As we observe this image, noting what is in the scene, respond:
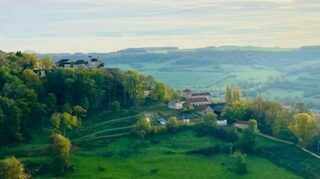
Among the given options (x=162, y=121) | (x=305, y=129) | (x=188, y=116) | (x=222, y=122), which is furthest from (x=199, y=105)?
(x=305, y=129)

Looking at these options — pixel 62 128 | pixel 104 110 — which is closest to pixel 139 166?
pixel 62 128

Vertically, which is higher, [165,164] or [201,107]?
[201,107]

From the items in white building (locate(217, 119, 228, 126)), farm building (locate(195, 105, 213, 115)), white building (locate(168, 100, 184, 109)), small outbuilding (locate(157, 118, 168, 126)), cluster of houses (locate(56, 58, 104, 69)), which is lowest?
white building (locate(217, 119, 228, 126))

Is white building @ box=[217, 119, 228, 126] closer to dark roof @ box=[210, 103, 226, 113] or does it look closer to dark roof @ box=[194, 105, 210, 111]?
dark roof @ box=[210, 103, 226, 113]

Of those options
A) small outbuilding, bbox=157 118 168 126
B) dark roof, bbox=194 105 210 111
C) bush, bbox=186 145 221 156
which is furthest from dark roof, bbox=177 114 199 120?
bush, bbox=186 145 221 156

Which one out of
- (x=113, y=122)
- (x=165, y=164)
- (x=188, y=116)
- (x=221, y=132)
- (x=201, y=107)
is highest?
(x=201, y=107)

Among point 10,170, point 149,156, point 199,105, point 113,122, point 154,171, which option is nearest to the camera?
point 10,170

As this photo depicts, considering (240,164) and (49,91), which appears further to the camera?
(49,91)

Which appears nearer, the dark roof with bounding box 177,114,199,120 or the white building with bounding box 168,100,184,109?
the dark roof with bounding box 177,114,199,120

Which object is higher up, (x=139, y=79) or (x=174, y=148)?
(x=139, y=79)

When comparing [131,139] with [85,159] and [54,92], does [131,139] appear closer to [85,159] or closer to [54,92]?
[85,159]

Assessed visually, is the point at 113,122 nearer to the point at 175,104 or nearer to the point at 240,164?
the point at 175,104
